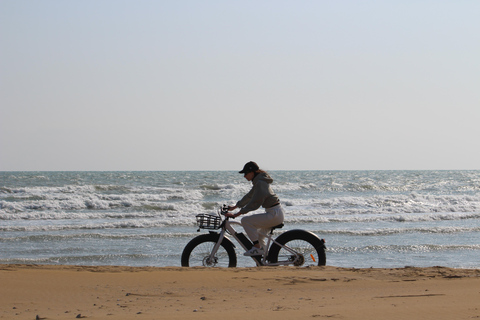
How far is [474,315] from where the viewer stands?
14.8ft

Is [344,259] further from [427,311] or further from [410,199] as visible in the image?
[410,199]

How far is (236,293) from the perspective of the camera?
19.8 feet

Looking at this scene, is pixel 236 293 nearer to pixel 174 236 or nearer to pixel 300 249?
pixel 300 249

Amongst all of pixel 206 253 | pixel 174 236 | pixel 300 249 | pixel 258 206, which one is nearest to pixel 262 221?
pixel 258 206

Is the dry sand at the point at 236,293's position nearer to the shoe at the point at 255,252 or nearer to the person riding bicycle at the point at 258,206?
the shoe at the point at 255,252

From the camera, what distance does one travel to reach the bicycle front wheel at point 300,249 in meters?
7.38

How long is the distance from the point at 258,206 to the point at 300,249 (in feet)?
3.20

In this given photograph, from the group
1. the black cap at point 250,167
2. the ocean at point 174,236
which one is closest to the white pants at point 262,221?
the black cap at point 250,167

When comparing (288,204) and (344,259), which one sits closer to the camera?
(344,259)

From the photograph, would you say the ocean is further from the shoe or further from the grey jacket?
the grey jacket

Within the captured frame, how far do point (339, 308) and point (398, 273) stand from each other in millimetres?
2501

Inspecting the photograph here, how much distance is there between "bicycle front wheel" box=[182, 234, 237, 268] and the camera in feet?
24.7

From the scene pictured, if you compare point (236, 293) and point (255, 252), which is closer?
point (236, 293)

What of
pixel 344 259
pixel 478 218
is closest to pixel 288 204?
pixel 478 218
